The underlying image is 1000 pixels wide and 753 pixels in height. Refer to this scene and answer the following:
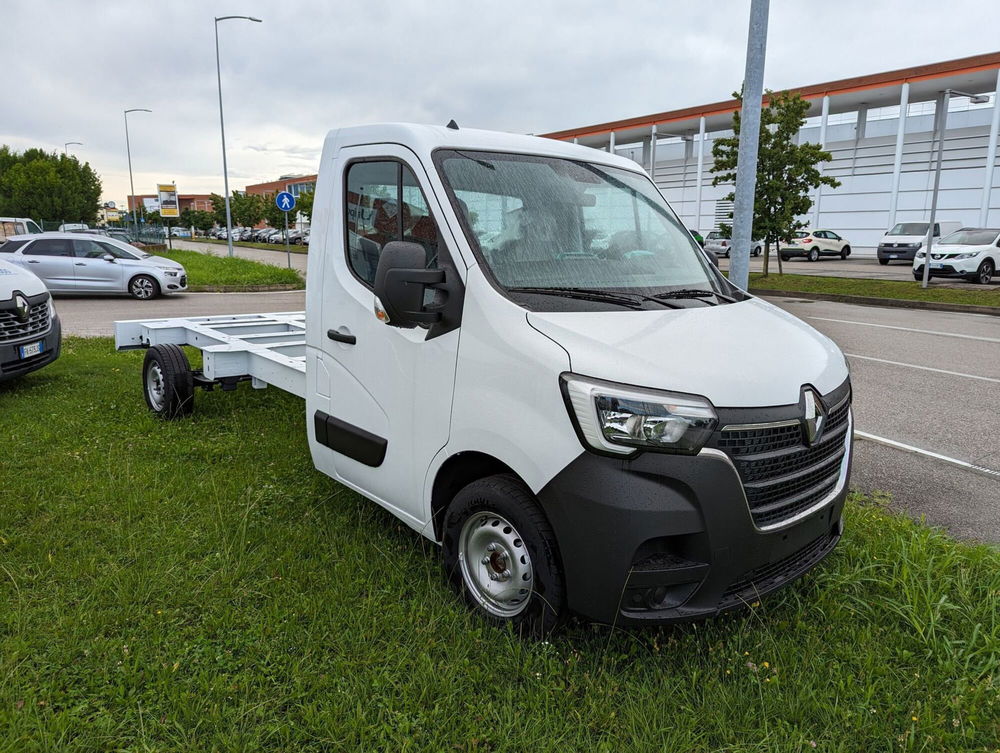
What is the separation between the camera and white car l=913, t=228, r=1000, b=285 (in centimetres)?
2192

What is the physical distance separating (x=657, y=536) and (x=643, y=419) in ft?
1.31

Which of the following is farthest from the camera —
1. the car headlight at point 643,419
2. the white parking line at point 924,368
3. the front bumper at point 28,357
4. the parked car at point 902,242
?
the parked car at point 902,242

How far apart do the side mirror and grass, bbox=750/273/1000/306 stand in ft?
60.2

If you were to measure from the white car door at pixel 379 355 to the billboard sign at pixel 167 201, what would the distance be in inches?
1869

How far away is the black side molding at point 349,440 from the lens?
3555 millimetres

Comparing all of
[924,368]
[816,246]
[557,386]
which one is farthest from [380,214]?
[816,246]

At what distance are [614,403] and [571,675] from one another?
1.13 m

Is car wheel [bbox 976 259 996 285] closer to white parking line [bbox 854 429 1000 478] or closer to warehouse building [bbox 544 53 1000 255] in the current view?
warehouse building [bbox 544 53 1000 255]

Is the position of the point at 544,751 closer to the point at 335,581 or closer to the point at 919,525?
the point at 335,581

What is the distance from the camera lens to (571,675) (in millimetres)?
2840

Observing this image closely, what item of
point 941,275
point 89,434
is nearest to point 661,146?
point 941,275

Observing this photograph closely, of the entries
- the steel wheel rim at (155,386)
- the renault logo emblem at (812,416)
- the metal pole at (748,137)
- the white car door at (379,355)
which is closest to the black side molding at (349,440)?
the white car door at (379,355)

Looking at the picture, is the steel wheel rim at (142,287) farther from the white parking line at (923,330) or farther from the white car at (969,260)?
the white car at (969,260)

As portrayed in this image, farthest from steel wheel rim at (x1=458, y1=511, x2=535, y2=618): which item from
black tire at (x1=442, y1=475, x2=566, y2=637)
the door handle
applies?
the door handle
